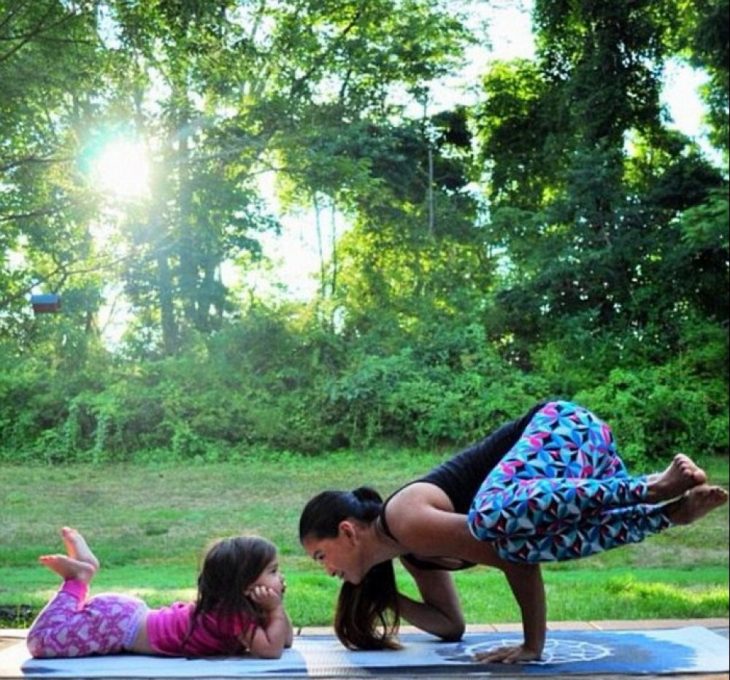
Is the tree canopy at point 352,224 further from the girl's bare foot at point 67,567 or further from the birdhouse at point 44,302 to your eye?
the girl's bare foot at point 67,567

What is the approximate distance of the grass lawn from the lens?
238 centimetres

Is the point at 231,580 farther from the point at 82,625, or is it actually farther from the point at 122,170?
the point at 122,170

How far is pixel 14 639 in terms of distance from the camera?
220cm

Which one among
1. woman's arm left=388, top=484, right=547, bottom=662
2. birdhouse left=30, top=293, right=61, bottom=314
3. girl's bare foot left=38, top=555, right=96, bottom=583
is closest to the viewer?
woman's arm left=388, top=484, right=547, bottom=662

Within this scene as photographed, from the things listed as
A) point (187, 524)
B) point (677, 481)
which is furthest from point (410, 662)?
point (187, 524)

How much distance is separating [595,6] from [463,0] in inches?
14.1

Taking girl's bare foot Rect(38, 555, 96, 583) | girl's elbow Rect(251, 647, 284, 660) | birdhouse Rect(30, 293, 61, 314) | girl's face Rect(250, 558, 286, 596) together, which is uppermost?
birdhouse Rect(30, 293, 61, 314)

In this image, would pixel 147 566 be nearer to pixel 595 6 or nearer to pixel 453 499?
pixel 453 499

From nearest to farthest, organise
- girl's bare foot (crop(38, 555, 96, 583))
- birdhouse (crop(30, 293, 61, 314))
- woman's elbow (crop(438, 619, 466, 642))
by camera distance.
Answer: girl's bare foot (crop(38, 555, 96, 583)) < woman's elbow (crop(438, 619, 466, 642)) < birdhouse (crop(30, 293, 61, 314))

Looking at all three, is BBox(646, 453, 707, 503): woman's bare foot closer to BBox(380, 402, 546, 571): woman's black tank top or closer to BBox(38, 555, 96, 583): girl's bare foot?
BBox(380, 402, 546, 571): woman's black tank top

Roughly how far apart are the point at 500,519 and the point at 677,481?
0.28m

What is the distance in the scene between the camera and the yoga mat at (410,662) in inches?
71.4

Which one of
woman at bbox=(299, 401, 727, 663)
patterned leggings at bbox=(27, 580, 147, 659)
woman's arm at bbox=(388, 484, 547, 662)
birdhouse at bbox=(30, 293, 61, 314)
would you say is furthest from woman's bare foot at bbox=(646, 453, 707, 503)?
birdhouse at bbox=(30, 293, 61, 314)

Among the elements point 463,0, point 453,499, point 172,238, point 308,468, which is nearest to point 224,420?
point 308,468
